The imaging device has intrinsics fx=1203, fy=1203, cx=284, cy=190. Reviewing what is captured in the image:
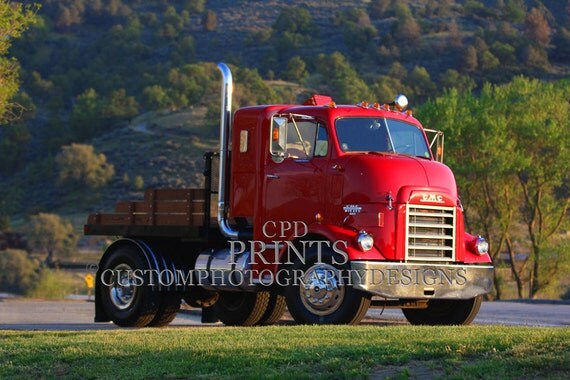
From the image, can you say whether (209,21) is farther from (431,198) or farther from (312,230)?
(312,230)

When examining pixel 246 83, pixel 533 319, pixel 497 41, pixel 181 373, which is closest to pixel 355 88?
pixel 246 83

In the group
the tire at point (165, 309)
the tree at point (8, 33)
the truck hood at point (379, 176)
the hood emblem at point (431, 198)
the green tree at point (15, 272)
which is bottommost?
the green tree at point (15, 272)

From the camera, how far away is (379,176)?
656 inches

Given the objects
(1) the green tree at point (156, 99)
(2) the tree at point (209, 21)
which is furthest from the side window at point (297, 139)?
(2) the tree at point (209, 21)

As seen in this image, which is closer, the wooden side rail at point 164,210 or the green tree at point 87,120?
the wooden side rail at point 164,210

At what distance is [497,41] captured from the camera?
124m

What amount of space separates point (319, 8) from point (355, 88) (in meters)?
54.7

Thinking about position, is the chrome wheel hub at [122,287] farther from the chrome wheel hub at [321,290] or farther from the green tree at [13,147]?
the green tree at [13,147]

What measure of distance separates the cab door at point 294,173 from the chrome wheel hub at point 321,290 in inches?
35.5

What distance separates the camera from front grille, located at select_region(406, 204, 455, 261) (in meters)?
16.7

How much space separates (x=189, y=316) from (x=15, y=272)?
33.8 m

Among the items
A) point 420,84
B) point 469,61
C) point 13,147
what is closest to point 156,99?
point 13,147

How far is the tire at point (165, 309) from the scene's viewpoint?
19.0 metres

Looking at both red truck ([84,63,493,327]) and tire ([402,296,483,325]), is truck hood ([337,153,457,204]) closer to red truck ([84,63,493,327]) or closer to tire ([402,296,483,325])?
red truck ([84,63,493,327])
